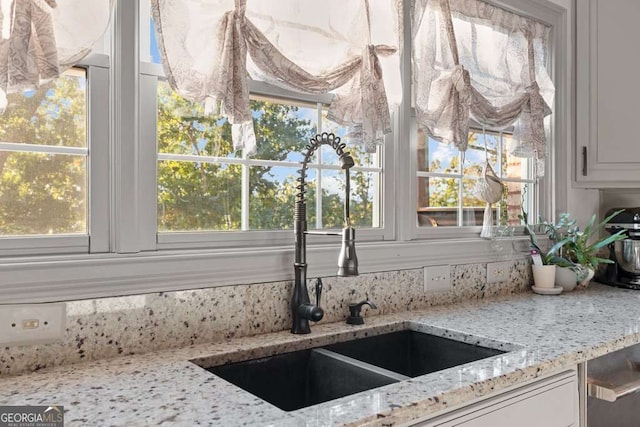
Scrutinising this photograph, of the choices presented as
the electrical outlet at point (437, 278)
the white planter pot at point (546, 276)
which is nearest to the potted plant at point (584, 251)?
the white planter pot at point (546, 276)

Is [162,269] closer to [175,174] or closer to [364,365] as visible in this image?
[175,174]

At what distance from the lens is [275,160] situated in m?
1.57

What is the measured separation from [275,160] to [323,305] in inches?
18.9

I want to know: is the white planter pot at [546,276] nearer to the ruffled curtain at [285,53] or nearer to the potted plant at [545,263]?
the potted plant at [545,263]

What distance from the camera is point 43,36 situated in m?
1.08

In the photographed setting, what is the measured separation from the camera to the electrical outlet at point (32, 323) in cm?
108

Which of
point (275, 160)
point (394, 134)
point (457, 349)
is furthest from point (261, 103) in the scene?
point (457, 349)

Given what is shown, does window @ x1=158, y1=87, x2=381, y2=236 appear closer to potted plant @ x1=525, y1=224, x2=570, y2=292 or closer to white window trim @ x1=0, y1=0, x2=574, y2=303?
white window trim @ x1=0, y1=0, x2=574, y2=303

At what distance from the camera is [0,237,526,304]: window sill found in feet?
3.64

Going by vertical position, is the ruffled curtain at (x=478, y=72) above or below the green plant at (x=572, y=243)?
above

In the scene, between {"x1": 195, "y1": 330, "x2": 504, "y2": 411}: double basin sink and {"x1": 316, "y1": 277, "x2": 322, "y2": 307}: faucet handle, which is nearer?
{"x1": 195, "y1": 330, "x2": 504, "y2": 411}: double basin sink

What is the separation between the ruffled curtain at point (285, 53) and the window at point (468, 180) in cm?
43

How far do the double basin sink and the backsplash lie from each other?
0.42 ft

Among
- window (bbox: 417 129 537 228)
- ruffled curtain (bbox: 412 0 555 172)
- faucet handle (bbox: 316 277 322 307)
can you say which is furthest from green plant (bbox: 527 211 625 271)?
faucet handle (bbox: 316 277 322 307)
